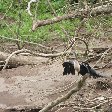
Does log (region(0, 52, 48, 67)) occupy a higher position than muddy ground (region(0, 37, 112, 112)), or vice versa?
log (region(0, 52, 48, 67))

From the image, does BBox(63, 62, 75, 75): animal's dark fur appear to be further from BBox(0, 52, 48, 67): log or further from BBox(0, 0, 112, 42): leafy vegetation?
BBox(0, 0, 112, 42): leafy vegetation

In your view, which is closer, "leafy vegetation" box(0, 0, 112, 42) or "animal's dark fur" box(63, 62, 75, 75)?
"animal's dark fur" box(63, 62, 75, 75)

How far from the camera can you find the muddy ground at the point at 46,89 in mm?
3393

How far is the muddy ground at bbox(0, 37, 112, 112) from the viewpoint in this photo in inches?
134

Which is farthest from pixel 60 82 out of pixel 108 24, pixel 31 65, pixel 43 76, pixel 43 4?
pixel 43 4

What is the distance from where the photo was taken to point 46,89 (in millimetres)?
3996

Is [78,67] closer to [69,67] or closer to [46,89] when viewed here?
[69,67]

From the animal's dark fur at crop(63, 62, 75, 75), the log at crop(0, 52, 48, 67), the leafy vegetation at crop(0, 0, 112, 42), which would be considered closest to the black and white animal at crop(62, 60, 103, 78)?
the animal's dark fur at crop(63, 62, 75, 75)

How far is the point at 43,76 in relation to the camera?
4410mm

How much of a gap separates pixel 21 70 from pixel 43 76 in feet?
1.17

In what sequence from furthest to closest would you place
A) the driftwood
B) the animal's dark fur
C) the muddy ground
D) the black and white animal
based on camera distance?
the driftwood → the muddy ground → the animal's dark fur → the black and white animal

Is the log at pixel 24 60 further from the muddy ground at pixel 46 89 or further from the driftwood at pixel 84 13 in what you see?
the driftwood at pixel 84 13

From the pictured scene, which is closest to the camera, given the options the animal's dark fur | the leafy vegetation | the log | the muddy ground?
the animal's dark fur

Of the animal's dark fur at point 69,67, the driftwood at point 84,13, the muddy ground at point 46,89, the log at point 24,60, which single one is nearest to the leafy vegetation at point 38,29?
the log at point 24,60
